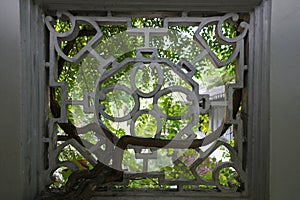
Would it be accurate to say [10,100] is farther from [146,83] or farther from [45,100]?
[146,83]

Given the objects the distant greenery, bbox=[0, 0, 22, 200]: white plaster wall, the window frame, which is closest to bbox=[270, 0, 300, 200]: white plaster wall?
the window frame

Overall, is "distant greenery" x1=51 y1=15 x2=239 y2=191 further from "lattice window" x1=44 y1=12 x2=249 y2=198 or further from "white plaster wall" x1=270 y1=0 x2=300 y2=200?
"white plaster wall" x1=270 y1=0 x2=300 y2=200

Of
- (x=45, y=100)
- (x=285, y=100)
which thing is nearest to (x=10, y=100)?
(x=45, y=100)

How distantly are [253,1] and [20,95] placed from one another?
0.64m

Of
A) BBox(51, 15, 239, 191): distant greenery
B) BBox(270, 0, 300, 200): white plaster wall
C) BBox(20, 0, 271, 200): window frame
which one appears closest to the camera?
BBox(270, 0, 300, 200): white plaster wall

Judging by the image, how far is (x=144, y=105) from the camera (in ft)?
3.30

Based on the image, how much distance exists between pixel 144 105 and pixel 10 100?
361 mm

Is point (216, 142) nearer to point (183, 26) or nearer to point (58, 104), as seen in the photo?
point (183, 26)

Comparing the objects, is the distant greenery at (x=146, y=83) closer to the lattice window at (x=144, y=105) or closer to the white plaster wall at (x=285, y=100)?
the lattice window at (x=144, y=105)

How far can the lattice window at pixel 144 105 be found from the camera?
960 millimetres

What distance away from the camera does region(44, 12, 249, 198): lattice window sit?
3.15 feet

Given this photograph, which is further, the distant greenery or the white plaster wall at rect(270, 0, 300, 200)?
the distant greenery

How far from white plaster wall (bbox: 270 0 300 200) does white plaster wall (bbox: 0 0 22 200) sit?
24.4 inches

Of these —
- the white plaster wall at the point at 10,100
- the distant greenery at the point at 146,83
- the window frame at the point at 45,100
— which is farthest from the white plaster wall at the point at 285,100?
the white plaster wall at the point at 10,100
